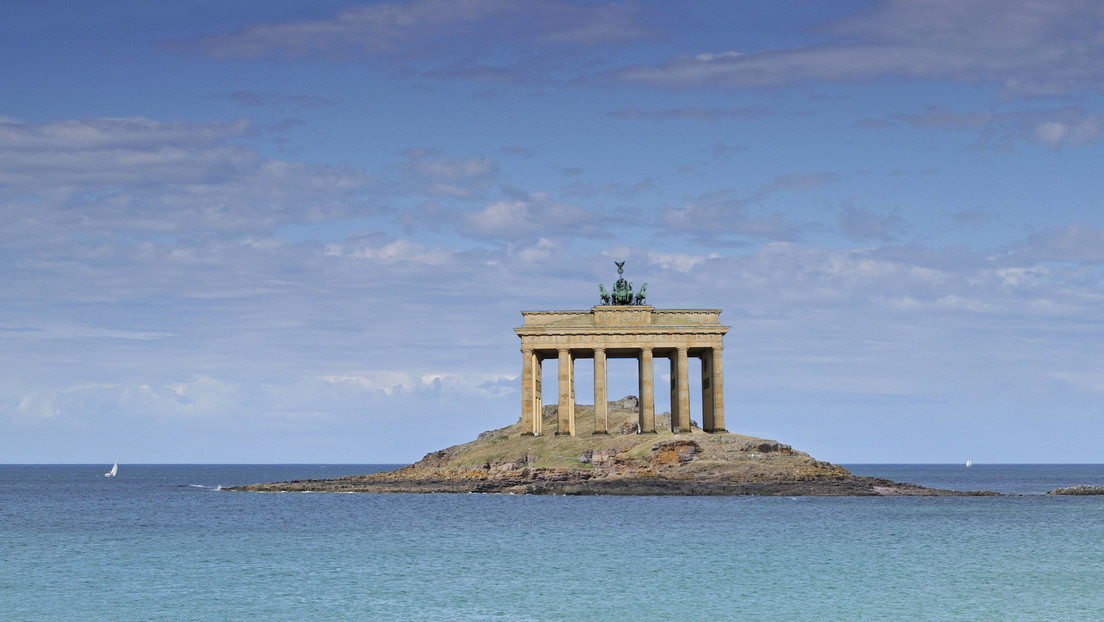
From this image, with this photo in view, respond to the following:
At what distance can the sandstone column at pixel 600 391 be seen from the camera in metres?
109

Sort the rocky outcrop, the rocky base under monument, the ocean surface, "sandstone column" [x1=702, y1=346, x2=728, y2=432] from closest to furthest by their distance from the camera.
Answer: the ocean surface
the rocky base under monument
the rocky outcrop
"sandstone column" [x1=702, y1=346, x2=728, y2=432]

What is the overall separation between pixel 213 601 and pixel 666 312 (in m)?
72.1

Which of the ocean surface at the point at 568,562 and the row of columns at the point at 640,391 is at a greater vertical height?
the row of columns at the point at 640,391

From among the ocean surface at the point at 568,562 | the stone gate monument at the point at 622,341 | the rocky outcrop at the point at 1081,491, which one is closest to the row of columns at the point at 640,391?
the stone gate monument at the point at 622,341

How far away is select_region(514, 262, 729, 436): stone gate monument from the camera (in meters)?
109

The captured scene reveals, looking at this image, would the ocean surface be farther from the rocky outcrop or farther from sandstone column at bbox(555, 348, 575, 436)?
the rocky outcrop

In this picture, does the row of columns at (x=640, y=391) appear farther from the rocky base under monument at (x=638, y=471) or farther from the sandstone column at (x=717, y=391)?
the rocky base under monument at (x=638, y=471)

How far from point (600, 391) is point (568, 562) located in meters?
58.4

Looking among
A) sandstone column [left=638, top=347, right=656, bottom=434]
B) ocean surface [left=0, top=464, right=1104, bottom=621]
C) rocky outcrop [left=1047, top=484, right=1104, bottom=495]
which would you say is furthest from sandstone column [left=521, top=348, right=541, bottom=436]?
rocky outcrop [left=1047, top=484, right=1104, bottom=495]

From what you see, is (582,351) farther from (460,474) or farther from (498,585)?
(498,585)

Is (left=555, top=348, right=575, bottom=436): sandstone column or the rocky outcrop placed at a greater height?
(left=555, top=348, right=575, bottom=436): sandstone column

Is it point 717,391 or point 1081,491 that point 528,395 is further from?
point 1081,491

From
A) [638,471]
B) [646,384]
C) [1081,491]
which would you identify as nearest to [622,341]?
[646,384]

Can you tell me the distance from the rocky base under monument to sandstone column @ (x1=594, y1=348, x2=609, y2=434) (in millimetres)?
1623
